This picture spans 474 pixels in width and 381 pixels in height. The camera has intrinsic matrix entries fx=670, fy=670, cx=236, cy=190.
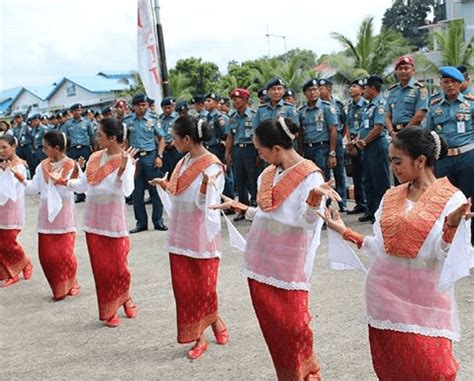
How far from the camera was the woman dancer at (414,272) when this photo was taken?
2637 millimetres

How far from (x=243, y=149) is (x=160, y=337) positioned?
15.0ft

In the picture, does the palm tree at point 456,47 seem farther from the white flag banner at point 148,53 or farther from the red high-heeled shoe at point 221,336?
the red high-heeled shoe at point 221,336

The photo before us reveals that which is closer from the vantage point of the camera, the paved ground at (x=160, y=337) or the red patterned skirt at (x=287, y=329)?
the red patterned skirt at (x=287, y=329)

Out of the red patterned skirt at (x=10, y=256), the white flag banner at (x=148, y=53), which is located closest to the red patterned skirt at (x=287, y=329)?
the red patterned skirt at (x=10, y=256)

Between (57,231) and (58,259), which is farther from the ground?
(57,231)

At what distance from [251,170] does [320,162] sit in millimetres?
1208

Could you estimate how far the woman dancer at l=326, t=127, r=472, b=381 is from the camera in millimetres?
2637

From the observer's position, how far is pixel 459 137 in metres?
6.06

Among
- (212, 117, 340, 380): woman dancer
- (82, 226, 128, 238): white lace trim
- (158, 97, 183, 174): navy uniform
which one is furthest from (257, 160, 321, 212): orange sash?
(158, 97, 183, 174): navy uniform

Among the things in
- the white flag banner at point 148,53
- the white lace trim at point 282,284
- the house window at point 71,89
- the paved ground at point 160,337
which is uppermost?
the house window at point 71,89

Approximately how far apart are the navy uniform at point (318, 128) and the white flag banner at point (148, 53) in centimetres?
455

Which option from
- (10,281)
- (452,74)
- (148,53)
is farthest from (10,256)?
(148,53)

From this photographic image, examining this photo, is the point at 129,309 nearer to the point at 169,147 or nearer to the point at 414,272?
the point at 414,272

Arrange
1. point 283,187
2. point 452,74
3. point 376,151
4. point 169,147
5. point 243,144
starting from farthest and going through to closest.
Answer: point 169,147 → point 243,144 → point 376,151 → point 452,74 → point 283,187
